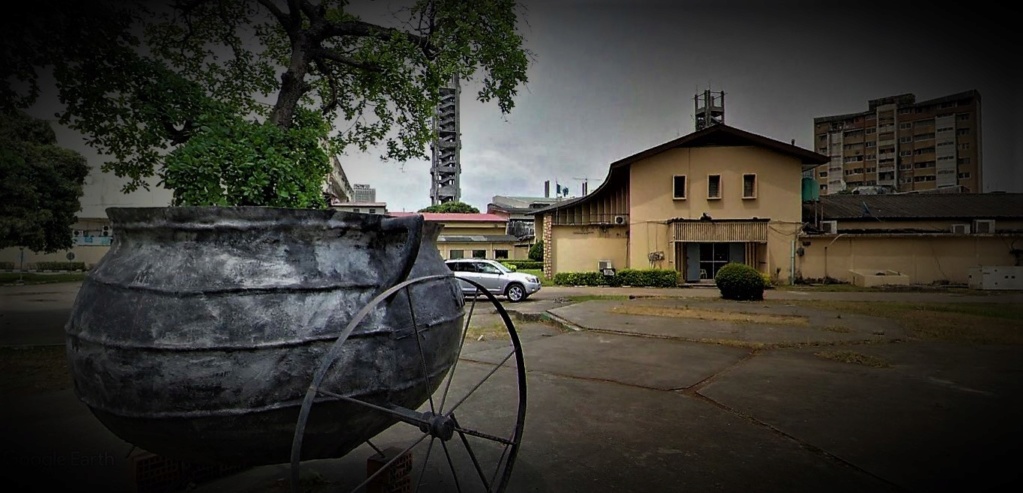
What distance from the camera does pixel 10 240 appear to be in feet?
53.9

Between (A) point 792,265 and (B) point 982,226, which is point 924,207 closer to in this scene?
(B) point 982,226

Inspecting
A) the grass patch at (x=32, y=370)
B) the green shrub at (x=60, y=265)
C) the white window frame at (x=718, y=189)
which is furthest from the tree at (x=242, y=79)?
the green shrub at (x=60, y=265)

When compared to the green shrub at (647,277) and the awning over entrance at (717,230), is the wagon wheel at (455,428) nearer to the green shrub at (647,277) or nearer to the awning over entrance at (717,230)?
the green shrub at (647,277)

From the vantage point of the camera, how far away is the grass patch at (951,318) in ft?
27.5

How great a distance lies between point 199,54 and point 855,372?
1053 cm

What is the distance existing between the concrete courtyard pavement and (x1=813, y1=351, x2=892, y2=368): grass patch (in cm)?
19

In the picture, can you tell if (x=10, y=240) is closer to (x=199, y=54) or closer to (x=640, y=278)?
(x=199, y=54)

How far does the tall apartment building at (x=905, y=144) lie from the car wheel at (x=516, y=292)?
166ft

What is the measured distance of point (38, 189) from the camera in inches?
665

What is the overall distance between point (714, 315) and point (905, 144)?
74432 millimetres

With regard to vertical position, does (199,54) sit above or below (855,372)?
above

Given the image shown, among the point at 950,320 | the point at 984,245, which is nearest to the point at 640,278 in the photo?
the point at 950,320

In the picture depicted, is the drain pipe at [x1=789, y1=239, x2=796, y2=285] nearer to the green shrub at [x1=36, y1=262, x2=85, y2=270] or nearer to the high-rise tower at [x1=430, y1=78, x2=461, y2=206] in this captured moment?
the green shrub at [x1=36, y1=262, x2=85, y2=270]

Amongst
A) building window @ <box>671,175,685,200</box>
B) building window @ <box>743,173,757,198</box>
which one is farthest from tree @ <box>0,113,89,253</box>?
building window @ <box>743,173,757,198</box>
